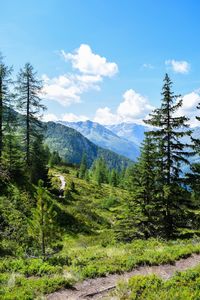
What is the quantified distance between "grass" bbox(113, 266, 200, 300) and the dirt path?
66 centimetres

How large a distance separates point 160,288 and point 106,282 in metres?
2.15

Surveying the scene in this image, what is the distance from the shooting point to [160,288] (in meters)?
9.80

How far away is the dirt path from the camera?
32.2ft

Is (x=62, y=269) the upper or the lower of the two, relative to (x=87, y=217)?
upper

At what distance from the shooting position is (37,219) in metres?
17.7

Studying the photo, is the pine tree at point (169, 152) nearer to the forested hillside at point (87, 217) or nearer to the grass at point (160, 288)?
the forested hillside at point (87, 217)

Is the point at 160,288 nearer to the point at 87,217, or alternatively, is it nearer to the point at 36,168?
the point at 87,217

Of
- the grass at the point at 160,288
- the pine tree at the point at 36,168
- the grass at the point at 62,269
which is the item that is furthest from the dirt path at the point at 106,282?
the pine tree at the point at 36,168

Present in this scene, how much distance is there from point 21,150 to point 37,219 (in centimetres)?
2551

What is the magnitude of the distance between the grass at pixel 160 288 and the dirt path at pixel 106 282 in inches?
26.1

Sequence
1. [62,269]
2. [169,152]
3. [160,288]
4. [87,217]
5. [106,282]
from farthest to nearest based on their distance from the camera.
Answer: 1. [87,217]
2. [169,152]
3. [62,269]
4. [106,282]
5. [160,288]

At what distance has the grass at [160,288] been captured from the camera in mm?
9148

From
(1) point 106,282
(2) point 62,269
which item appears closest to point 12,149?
(2) point 62,269

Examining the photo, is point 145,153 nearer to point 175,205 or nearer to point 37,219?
point 175,205
